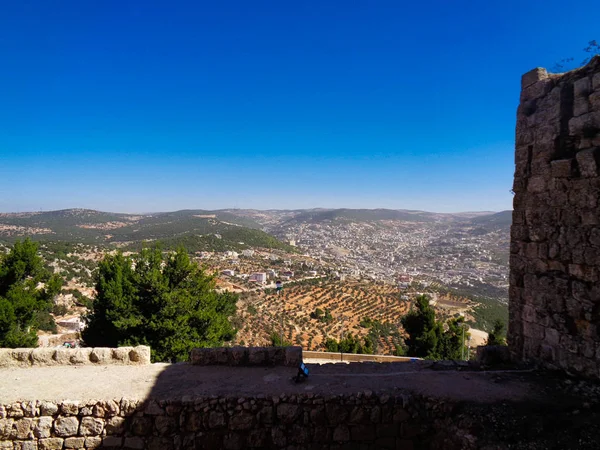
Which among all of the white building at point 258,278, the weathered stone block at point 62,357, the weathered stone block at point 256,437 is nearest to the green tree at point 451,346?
the weathered stone block at point 256,437

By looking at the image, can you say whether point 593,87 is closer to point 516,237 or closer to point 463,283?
point 516,237

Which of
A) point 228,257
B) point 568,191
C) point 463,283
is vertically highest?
point 568,191

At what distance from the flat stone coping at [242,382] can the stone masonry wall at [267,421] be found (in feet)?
0.47

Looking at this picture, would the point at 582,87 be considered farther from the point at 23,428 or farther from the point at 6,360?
the point at 6,360

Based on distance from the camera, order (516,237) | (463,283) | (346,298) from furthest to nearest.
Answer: (463,283)
(346,298)
(516,237)

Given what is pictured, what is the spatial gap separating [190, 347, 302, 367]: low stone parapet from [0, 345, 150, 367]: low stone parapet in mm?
1085

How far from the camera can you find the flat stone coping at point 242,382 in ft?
16.2

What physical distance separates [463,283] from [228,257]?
165 ft

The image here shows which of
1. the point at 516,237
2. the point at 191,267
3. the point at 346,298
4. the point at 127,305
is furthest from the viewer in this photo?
the point at 346,298

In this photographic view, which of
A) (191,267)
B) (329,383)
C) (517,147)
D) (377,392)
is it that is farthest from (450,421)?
(191,267)

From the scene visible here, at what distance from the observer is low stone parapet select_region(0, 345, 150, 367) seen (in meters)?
5.96

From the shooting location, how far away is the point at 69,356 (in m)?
6.12

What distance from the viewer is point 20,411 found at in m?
4.66

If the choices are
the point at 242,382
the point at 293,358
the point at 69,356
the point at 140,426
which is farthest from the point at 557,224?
the point at 69,356
